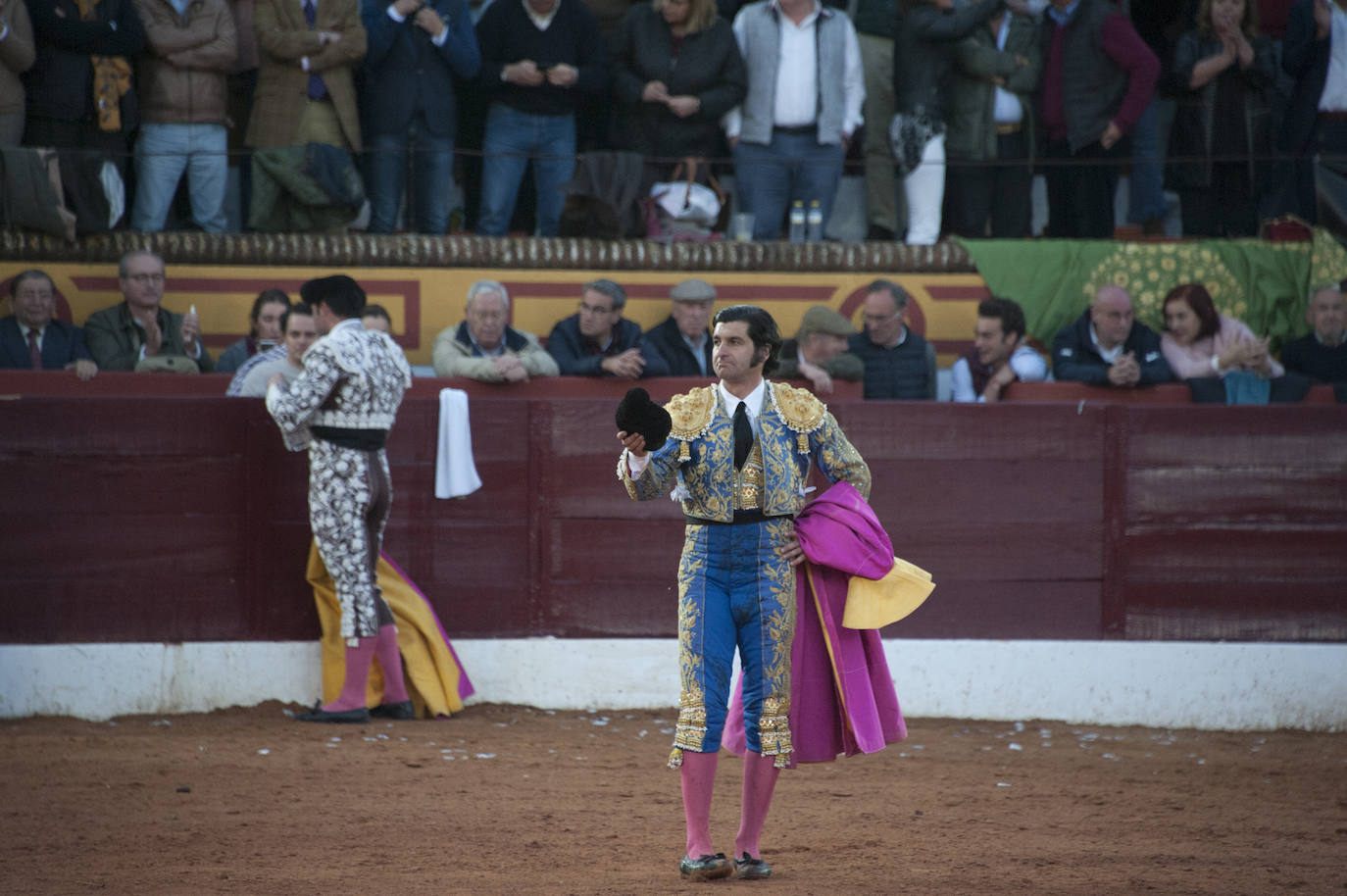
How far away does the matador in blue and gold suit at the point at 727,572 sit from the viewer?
4.24 m

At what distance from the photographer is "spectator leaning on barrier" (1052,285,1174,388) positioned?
24.3 ft

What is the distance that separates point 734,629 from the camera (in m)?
4.33

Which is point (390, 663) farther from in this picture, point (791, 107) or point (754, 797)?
point (791, 107)

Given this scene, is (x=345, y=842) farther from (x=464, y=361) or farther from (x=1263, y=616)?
(x=1263, y=616)

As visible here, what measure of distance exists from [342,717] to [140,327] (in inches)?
87.6

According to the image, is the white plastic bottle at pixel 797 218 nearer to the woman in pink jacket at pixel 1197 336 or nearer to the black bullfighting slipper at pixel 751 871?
the woman in pink jacket at pixel 1197 336

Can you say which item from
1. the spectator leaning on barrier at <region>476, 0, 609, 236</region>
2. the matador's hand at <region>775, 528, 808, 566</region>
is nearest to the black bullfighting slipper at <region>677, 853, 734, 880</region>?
the matador's hand at <region>775, 528, 808, 566</region>

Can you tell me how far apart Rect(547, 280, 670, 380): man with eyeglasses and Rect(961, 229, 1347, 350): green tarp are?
2.00 meters

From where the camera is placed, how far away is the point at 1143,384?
7.45m

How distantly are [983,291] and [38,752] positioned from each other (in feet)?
16.6

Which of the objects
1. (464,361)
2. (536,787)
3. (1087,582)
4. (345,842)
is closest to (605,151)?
(464,361)

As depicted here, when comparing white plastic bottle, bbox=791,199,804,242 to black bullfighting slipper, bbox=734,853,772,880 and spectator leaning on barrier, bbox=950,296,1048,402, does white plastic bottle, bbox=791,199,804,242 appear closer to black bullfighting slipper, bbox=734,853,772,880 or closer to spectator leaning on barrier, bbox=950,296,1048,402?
spectator leaning on barrier, bbox=950,296,1048,402

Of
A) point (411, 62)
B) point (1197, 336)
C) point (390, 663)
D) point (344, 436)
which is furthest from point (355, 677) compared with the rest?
point (1197, 336)

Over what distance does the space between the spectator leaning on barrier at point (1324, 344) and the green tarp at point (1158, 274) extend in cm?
39
